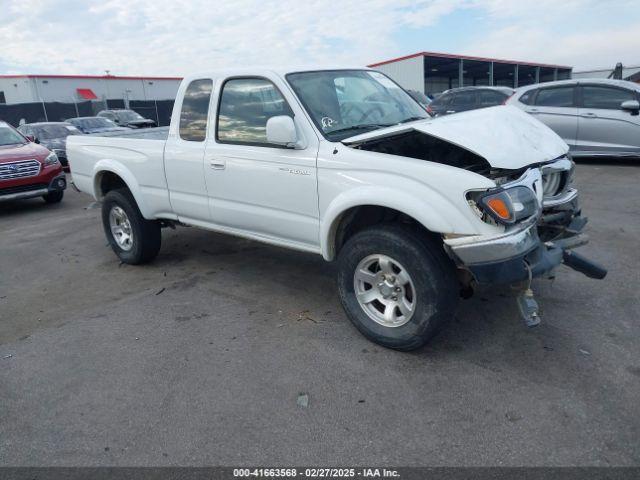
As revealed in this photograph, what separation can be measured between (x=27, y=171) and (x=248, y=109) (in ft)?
22.2

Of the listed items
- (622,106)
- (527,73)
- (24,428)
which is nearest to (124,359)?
(24,428)

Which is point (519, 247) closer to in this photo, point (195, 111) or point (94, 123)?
point (195, 111)

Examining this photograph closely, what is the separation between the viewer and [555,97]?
10141mm

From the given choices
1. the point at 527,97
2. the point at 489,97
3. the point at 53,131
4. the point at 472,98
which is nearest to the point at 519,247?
the point at 527,97

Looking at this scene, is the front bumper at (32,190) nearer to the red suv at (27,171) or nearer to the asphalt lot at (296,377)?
the red suv at (27,171)

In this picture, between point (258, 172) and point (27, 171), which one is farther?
point (27, 171)

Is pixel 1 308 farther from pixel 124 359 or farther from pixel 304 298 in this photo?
pixel 304 298

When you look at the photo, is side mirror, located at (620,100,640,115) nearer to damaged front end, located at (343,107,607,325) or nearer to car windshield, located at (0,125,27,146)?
damaged front end, located at (343,107,607,325)

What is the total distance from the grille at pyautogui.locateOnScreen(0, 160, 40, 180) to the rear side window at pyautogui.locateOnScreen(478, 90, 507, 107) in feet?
32.0

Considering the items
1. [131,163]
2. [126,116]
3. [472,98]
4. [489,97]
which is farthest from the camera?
[126,116]

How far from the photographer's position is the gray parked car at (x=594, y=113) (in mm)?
9305

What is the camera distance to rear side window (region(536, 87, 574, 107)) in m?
9.97

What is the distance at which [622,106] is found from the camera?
914 centimetres

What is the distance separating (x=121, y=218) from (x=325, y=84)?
288 centimetres
